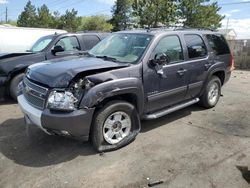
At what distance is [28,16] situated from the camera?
152 ft

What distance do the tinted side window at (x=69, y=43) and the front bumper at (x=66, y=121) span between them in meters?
4.82

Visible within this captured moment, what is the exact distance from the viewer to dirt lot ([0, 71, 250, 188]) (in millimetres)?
3922

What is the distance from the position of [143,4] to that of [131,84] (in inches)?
1028

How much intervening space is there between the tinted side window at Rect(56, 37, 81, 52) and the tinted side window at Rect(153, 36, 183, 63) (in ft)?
13.3

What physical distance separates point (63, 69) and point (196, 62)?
9.71 feet

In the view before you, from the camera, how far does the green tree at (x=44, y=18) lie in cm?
4409

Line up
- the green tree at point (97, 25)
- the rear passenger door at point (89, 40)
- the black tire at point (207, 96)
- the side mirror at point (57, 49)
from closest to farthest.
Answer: the black tire at point (207, 96) < the side mirror at point (57, 49) < the rear passenger door at point (89, 40) < the green tree at point (97, 25)

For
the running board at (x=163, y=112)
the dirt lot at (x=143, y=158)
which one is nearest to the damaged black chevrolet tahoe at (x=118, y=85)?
the running board at (x=163, y=112)

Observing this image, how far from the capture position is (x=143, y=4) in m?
29.3

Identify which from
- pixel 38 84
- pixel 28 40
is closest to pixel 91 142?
pixel 38 84

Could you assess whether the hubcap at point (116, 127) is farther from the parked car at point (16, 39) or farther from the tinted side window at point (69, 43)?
the parked car at point (16, 39)

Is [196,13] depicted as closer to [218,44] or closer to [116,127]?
[218,44]

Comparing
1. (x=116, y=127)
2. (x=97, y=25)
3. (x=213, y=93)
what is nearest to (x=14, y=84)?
(x=116, y=127)

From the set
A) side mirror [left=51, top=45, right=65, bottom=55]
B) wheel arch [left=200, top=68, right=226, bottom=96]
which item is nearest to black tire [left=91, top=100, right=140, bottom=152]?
wheel arch [left=200, top=68, right=226, bottom=96]
